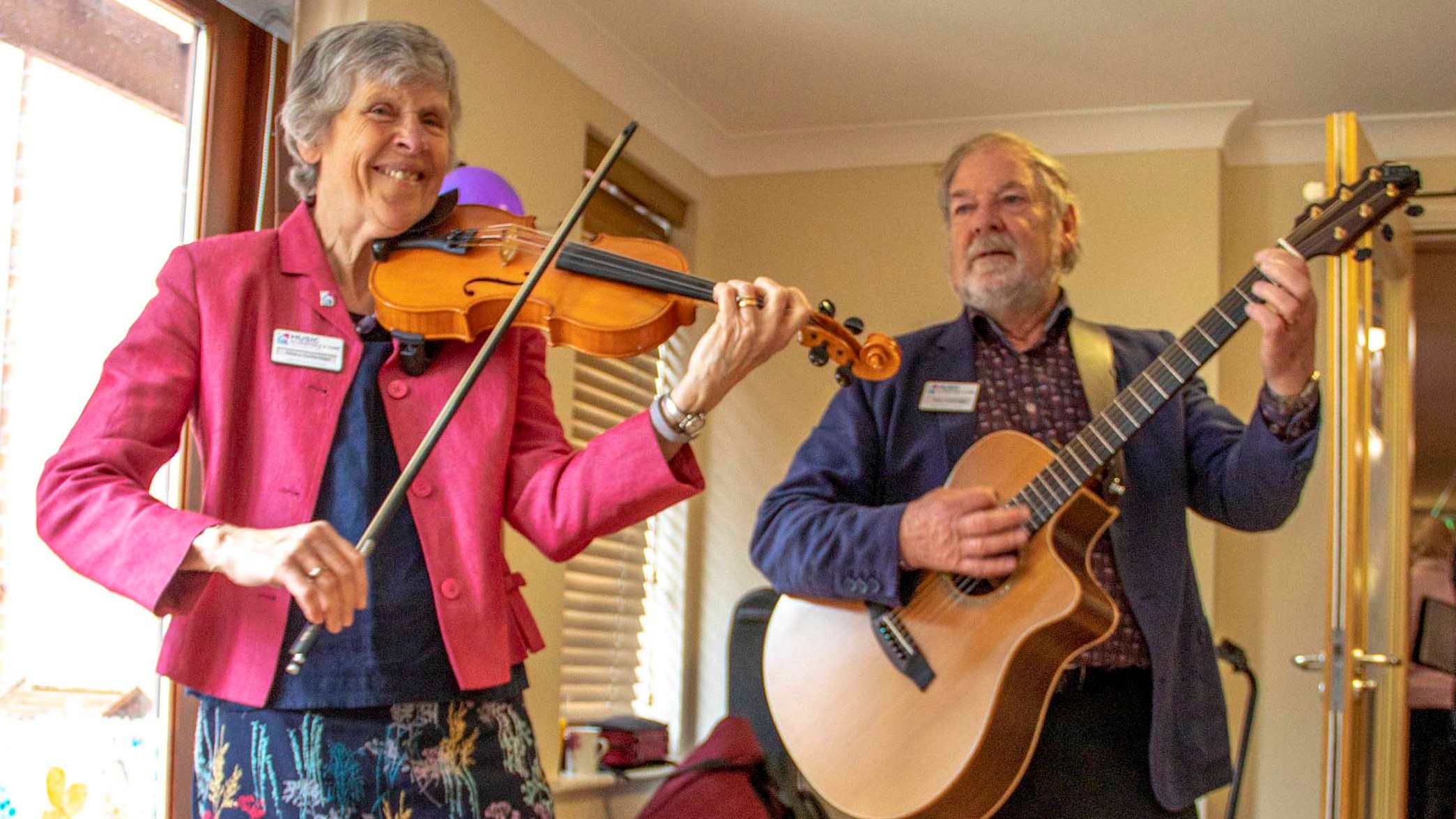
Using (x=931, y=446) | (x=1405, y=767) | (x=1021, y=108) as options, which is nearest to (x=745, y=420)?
(x=1021, y=108)

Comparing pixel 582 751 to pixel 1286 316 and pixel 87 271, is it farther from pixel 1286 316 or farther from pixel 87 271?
pixel 1286 316

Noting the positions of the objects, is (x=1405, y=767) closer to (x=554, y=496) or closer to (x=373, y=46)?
(x=554, y=496)

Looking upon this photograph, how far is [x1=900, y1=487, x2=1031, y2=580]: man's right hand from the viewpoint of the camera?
2018 millimetres

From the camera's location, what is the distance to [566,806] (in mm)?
3803

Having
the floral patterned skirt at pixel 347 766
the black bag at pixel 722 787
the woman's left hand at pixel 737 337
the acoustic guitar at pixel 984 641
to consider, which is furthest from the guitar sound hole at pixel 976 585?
the black bag at pixel 722 787

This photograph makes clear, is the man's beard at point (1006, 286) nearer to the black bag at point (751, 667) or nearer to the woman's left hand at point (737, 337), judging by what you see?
the woman's left hand at point (737, 337)

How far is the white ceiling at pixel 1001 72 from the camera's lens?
153 inches

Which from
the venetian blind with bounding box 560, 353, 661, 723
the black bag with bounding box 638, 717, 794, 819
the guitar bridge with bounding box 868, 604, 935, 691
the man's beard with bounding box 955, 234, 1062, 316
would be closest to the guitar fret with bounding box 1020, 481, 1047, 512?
the guitar bridge with bounding box 868, 604, 935, 691

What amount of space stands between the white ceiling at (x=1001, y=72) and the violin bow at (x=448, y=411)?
2.22m

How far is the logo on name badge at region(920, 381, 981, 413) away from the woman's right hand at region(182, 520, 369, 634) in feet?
4.05

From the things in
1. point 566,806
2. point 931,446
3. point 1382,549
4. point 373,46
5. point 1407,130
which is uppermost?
point 1407,130

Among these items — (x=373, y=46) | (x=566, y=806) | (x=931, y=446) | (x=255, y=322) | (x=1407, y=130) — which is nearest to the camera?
(x=255, y=322)

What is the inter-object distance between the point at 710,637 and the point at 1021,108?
6.87ft

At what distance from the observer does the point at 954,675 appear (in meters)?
2.03
